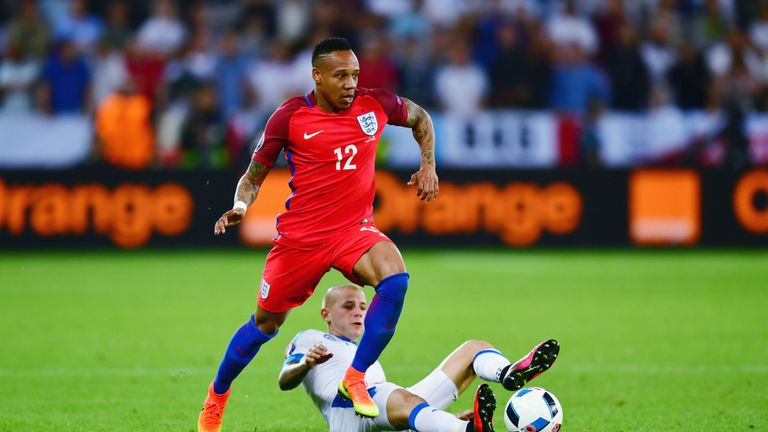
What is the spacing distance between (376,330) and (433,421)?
64 centimetres

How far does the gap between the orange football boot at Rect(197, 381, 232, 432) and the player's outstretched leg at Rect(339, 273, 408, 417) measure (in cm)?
89

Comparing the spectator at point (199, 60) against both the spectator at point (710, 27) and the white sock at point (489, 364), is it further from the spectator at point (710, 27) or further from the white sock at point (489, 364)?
the white sock at point (489, 364)

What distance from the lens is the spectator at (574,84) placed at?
58.3 ft

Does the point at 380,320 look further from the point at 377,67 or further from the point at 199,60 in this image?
the point at 199,60

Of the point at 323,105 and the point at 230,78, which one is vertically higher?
the point at 323,105

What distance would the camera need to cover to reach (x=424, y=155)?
6.83m

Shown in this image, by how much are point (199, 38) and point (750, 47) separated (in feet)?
28.1

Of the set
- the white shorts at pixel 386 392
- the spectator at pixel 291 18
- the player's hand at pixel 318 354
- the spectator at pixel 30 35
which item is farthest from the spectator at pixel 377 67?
the player's hand at pixel 318 354

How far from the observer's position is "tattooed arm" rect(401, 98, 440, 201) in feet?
21.6

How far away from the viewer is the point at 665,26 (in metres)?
19.1

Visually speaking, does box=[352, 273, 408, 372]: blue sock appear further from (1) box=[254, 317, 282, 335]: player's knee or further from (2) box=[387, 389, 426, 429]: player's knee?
(1) box=[254, 317, 282, 335]: player's knee

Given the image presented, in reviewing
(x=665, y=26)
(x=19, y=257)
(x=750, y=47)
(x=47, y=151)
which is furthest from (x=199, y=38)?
(x=750, y=47)

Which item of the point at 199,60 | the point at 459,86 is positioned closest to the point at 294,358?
the point at 459,86

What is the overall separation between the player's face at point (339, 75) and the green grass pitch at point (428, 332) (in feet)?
6.40
